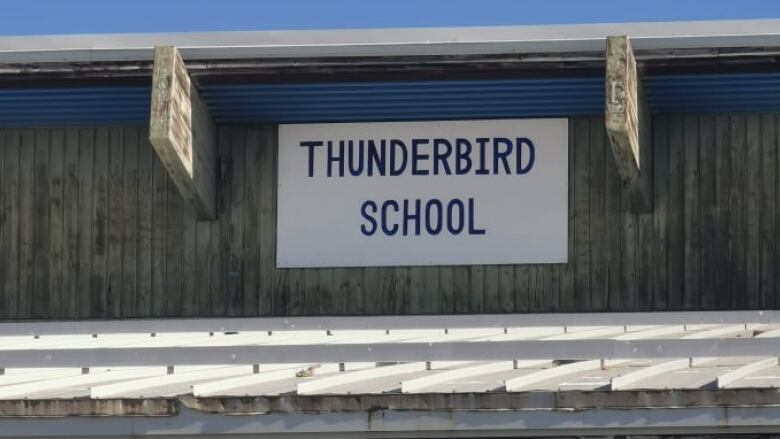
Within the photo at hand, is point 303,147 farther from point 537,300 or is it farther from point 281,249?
point 537,300

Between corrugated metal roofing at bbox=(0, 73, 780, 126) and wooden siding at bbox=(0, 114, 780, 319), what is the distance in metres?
0.17

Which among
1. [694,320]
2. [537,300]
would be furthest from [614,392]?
[537,300]

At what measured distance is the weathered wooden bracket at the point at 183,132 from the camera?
14773 millimetres

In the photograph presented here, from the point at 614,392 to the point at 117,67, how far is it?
842 cm

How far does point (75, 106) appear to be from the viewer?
53.1 feet

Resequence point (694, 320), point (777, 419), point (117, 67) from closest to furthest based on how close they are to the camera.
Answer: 1. point (777, 419)
2. point (694, 320)
3. point (117, 67)

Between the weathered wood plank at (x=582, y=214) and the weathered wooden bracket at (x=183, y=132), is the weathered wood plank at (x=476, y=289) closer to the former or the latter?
the weathered wood plank at (x=582, y=214)

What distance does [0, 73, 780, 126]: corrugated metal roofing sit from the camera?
15.4m

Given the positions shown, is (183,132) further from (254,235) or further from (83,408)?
(83,408)

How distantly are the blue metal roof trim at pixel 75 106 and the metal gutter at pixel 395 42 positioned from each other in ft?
1.34

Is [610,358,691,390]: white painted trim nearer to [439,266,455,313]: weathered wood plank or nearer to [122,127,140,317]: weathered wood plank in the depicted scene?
[439,266,455,313]: weathered wood plank

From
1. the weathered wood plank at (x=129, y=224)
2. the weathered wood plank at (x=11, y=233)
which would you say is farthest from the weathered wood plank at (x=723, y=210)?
the weathered wood plank at (x=11, y=233)

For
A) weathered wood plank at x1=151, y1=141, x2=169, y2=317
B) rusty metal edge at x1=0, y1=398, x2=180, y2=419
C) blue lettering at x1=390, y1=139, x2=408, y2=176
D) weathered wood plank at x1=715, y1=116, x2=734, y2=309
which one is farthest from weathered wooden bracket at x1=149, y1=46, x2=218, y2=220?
rusty metal edge at x1=0, y1=398, x2=180, y2=419

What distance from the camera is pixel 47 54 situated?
1556 cm
